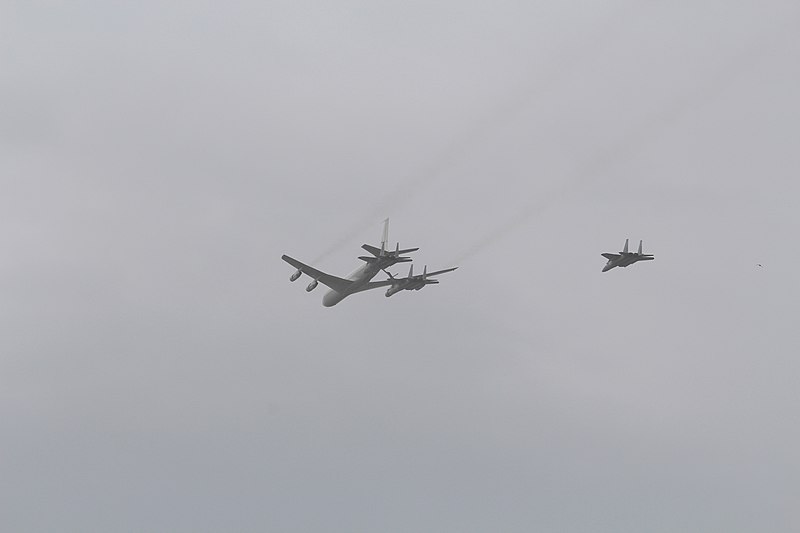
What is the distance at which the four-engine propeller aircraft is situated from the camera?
121 metres

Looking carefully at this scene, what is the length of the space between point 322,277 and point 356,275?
2919 millimetres

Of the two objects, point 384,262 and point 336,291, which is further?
point 336,291

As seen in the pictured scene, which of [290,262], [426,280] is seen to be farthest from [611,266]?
[290,262]

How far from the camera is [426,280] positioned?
411 feet

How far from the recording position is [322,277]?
5084 inches

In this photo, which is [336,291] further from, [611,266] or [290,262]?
[611,266]

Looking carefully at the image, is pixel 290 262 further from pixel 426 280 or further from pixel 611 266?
pixel 611 266

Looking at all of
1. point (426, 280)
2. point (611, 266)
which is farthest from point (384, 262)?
point (611, 266)

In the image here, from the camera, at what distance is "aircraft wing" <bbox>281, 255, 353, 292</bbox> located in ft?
419

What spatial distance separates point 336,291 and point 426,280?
916 cm

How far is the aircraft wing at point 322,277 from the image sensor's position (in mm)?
127688

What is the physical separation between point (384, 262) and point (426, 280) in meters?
4.62

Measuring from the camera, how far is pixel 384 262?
12181 cm

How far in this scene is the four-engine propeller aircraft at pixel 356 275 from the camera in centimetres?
12112
